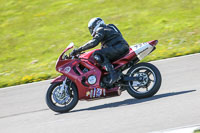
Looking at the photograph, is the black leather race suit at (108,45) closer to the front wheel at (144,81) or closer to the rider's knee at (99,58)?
the rider's knee at (99,58)

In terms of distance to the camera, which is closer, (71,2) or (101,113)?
(101,113)

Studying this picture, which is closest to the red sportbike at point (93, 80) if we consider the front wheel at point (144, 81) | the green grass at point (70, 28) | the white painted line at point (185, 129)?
the front wheel at point (144, 81)

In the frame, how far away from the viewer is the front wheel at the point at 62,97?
6.97 metres

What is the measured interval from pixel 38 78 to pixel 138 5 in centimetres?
809

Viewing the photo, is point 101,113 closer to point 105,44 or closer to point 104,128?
point 104,128

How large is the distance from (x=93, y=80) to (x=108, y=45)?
2.40 feet

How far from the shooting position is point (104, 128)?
541 centimetres

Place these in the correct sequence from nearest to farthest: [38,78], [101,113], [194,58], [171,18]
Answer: [101,113], [194,58], [38,78], [171,18]

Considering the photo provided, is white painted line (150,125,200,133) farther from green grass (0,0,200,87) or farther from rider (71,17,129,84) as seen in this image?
green grass (0,0,200,87)

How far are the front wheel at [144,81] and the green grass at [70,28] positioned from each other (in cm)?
423

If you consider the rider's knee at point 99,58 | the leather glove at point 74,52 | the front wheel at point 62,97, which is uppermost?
the leather glove at point 74,52

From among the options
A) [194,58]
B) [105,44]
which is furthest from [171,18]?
[105,44]

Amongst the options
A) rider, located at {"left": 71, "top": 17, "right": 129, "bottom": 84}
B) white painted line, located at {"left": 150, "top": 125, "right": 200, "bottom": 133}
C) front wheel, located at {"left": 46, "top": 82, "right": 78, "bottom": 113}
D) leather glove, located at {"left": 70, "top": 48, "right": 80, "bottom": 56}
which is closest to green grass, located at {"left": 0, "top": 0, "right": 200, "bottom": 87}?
front wheel, located at {"left": 46, "top": 82, "right": 78, "bottom": 113}

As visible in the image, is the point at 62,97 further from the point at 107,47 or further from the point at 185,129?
the point at 185,129
